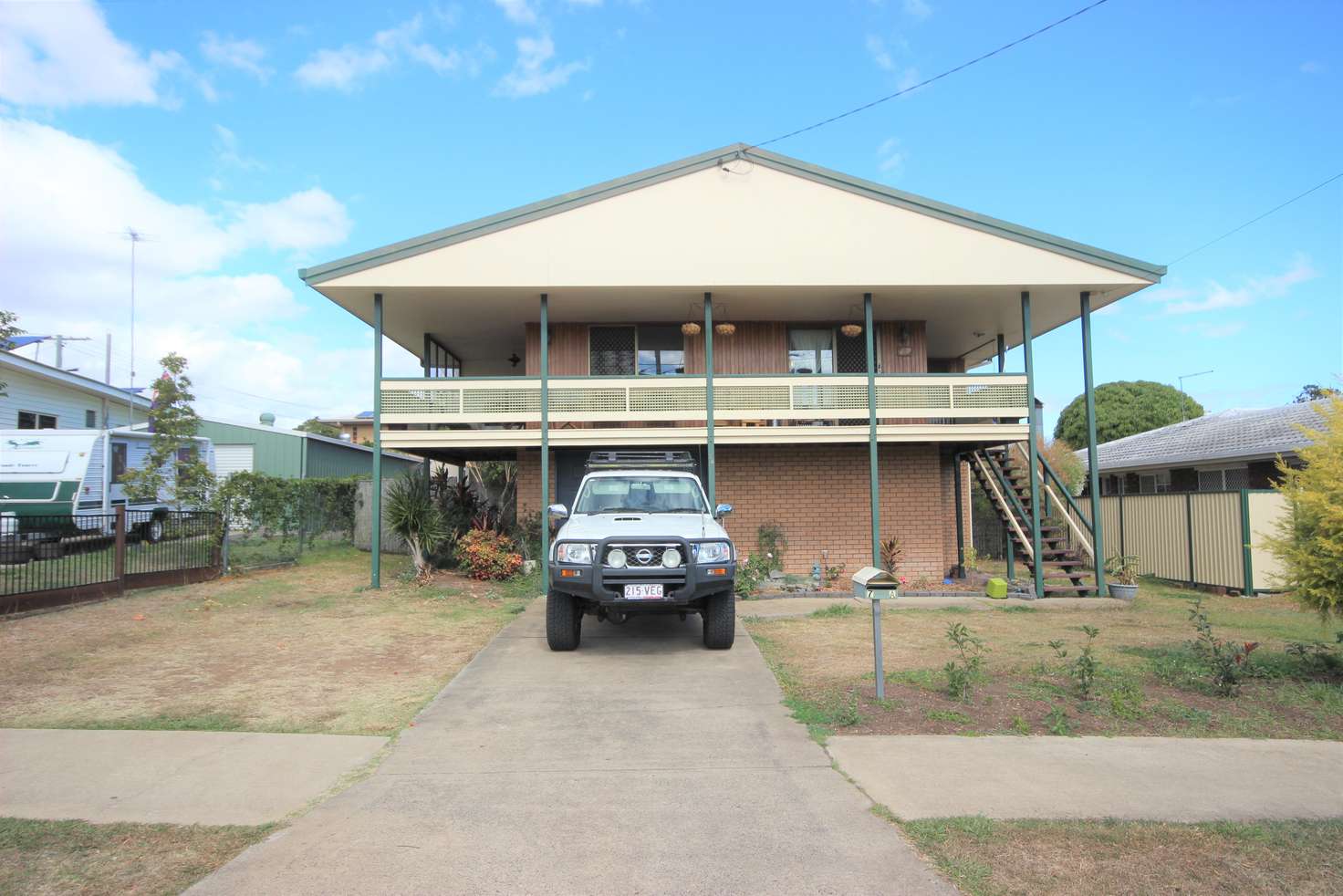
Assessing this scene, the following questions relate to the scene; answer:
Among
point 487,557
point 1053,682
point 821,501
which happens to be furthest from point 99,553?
point 1053,682

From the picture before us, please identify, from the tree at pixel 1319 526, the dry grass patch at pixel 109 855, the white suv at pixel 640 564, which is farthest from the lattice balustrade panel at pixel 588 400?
the dry grass patch at pixel 109 855

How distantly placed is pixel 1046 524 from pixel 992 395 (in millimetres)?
2532

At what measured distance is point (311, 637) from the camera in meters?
9.00

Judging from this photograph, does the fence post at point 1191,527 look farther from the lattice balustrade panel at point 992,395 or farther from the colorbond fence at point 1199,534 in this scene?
the lattice balustrade panel at point 992,395

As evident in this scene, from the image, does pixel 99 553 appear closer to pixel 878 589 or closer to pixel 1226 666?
pixel 878 589

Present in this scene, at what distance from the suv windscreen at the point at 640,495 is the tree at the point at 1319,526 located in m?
5.39

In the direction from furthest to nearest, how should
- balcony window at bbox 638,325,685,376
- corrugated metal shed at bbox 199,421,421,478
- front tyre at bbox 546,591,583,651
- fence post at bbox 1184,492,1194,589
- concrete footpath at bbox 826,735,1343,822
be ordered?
1. corrugated metal shed at bbox 199,421,421,478
2. balcony window at bbox 638,325,685,376
3. fence post at bbox 1184,492,1194,589
4. front tyre at bbox 546,591,583,651
5. concrete footpath at bbox 826,735,1343,822

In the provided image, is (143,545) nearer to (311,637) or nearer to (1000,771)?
(311,637)

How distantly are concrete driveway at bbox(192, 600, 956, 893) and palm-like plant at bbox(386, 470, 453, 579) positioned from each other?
24.3 ft

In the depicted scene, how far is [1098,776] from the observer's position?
4.58m

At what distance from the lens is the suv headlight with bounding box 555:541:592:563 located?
7480mm

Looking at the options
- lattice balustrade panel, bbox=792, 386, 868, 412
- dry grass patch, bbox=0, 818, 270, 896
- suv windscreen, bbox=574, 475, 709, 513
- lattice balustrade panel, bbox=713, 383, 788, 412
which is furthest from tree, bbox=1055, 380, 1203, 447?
dry grass patch, bbox=0, 818, 270, 896

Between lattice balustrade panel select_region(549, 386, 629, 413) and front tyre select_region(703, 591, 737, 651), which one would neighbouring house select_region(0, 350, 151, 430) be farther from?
front tyre select_region(703, 591, 737, 651)

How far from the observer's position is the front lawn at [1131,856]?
3.28 metres
